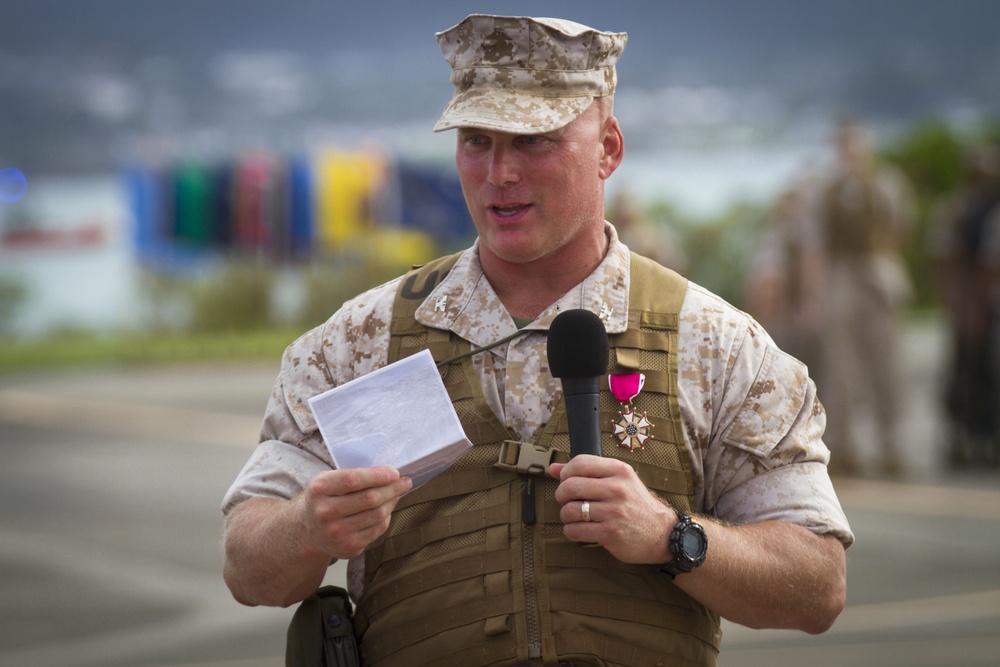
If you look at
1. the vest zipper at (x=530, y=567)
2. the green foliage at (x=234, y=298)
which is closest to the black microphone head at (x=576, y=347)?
the vest zipper at (x=530, y=567)

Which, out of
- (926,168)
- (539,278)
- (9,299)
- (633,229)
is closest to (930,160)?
(926,168)

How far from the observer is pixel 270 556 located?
2881 millimetres

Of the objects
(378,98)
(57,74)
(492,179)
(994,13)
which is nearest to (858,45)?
(994,13)

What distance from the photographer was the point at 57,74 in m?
23.4

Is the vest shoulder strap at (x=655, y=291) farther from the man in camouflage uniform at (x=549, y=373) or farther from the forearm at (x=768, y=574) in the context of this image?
the forearm at (x=768, y=574)

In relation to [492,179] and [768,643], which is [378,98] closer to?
[768,643]

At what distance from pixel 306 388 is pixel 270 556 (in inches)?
15.0

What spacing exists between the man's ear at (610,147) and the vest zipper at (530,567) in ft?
2.27

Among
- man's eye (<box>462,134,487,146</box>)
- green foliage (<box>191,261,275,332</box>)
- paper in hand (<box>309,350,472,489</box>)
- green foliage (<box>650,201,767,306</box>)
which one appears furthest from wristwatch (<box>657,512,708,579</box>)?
green foliage (<box>191,261,275,332</box>)

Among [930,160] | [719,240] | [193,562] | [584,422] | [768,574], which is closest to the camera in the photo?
[584,422]

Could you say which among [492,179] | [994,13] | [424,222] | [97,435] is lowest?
[97,435]

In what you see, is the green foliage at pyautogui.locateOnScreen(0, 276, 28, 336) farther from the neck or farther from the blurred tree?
the neck

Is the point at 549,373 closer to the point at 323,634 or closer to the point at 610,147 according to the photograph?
the point at 610,147

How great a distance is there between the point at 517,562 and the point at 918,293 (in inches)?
827
